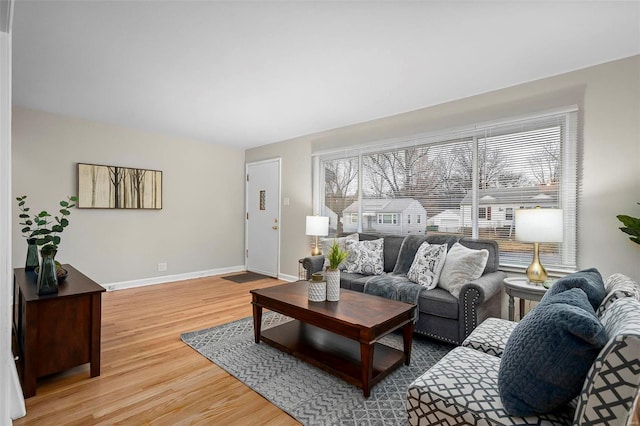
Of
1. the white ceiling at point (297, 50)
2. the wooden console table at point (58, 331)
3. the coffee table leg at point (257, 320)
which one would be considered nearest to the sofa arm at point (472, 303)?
the coffee table leg at point (257, 320)

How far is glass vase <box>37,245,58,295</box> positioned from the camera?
79.5 inches

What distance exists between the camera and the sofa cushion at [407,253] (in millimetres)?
3367

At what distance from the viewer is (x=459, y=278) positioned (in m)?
2.72

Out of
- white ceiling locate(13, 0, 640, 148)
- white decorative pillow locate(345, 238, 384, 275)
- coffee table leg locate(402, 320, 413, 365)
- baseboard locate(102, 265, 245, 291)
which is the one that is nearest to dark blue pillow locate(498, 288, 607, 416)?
coffee table leg locate(402, 320, 413, 365)

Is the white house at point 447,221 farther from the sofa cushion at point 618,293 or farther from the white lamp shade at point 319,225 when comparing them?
the sofa cushion at point 618,293

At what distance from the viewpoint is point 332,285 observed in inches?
95.3

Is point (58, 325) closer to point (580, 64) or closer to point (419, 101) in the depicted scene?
point (419, 101)

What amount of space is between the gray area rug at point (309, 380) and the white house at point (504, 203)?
1.35 metres

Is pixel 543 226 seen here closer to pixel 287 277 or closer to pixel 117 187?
pixel 287 277

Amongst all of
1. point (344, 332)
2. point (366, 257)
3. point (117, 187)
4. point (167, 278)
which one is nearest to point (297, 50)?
point (344, 332)

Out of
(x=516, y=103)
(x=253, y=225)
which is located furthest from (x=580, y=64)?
(x=253, y=225)

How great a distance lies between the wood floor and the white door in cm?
228

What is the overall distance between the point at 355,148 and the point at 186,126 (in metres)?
2.42

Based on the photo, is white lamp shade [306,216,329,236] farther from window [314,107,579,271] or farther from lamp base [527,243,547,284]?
lamp base [527,243,547,284]
